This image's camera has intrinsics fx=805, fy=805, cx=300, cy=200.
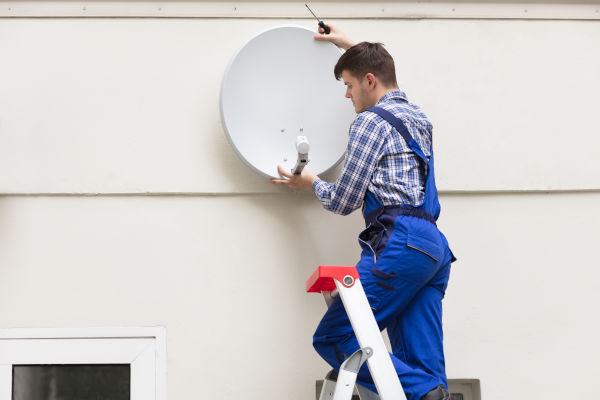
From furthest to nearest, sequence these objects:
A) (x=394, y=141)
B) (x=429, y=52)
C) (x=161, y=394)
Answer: (x=429, y=52)
(x=161, y=394)
(x=394, y=141)

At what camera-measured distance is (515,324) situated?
2992 millimetres

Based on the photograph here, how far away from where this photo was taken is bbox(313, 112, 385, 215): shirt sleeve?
258cm

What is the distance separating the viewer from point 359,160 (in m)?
2.60

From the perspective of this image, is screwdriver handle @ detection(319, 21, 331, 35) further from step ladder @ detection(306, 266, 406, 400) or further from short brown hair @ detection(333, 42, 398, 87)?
step ladder @ detection(306, 266, 406, 400)

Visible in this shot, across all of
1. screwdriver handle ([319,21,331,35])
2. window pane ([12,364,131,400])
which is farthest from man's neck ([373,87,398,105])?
window pane ([12,364,131,400])

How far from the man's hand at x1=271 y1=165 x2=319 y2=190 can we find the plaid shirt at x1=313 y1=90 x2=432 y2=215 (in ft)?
0.61

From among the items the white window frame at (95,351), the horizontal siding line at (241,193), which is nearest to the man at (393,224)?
the horizontal siding line at (241,193)

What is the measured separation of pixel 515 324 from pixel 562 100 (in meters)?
0.89

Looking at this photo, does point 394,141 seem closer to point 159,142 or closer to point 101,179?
point 159,142

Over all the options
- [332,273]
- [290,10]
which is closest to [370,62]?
[290,10]

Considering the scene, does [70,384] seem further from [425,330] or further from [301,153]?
[425,330]

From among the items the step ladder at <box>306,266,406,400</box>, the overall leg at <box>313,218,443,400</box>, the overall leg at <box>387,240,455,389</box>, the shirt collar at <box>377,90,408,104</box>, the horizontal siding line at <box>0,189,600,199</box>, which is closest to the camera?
the step ladder at <box>306,266,406,400</box>

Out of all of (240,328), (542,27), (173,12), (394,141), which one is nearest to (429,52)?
(542,27)

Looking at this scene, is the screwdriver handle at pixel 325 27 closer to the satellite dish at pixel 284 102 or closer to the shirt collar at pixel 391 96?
the satellite dish at pixel 284 102
